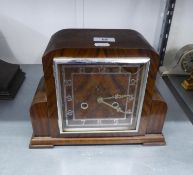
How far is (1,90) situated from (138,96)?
430mm

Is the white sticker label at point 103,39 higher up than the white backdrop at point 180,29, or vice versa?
the white sticker label at point 103,39

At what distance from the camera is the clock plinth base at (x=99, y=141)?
559 mm

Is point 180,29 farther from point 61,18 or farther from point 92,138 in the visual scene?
point 92,138

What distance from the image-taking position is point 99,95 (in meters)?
0.53

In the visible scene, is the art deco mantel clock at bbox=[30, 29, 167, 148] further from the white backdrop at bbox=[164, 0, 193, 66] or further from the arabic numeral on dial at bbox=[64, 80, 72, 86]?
the white backdrop at bbox=[164, 0, 193, 66]

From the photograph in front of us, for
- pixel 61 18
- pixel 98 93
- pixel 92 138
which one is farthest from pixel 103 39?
pixel 61 18

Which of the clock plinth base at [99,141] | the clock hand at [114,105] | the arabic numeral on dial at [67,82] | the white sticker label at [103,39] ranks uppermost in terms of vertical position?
the white sticker label at [103,39]

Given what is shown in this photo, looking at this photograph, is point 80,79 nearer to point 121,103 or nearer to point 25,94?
point 121,103

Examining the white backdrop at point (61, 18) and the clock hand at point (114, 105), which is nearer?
the clock hand at point (114, 105)

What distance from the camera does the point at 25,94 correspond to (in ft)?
2.45

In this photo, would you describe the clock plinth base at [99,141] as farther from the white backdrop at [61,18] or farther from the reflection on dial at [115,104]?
the white backdrop at [61,18]

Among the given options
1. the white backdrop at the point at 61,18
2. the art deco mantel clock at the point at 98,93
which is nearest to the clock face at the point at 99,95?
the art deco mantel clock at the point at 98,93

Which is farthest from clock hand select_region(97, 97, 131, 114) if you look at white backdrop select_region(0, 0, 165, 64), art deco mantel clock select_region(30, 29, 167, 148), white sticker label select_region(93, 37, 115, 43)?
white backdrop select_region(0, 0, 165, 64)

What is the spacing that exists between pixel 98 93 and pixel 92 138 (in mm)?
118
